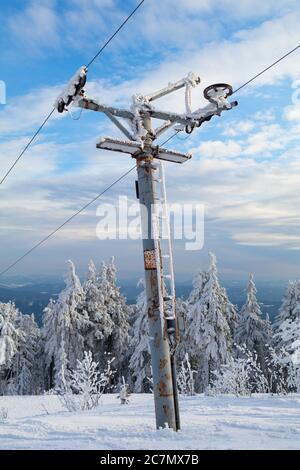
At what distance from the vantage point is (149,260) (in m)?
6.74

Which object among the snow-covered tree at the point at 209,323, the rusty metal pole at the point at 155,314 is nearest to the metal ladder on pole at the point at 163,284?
the rusty metal pole at the point at 155,314

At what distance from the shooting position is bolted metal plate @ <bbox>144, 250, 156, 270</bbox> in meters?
6.71

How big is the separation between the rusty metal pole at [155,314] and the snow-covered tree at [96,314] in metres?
29.0

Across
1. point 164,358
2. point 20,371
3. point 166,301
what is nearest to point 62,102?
point 166,301

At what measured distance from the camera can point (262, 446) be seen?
16.6 feet

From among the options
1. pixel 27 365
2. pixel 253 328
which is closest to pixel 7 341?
pixel 27 365

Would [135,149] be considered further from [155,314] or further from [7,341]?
[7,341]

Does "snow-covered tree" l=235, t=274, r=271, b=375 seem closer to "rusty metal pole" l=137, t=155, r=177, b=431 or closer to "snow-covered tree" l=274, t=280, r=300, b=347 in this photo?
"snow-covered tree" l=274, t=280, r=300, b=347

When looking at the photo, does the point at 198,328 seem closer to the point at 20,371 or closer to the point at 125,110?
the point at 20,371

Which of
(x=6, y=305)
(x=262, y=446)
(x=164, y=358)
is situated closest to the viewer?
(x=262, y=446)

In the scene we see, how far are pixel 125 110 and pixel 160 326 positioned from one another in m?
3.65

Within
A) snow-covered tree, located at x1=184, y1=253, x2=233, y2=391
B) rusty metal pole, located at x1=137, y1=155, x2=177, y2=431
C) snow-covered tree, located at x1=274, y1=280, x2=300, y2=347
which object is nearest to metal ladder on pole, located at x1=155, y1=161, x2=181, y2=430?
rusty metal pole, located at x1=137, y1=155, x2=177, y2=431

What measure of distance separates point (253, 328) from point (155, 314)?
30580 mm

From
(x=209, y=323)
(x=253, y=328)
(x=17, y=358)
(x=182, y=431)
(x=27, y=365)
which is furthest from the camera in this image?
(x=27, y=365)
